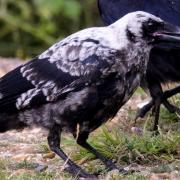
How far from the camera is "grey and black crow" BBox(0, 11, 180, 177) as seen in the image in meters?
4.79

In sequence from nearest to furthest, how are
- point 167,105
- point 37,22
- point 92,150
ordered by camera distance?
point 92,150, point 167,105, point 37,22

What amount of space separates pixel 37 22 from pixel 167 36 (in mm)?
6751

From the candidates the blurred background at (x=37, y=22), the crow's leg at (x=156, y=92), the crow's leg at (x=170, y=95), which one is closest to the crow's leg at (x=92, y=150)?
the crow's leg at (x=156, y=92)

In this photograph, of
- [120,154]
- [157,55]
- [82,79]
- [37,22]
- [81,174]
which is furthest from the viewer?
[37,22]

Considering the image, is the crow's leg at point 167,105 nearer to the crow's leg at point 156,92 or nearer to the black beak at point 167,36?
the crow's leg at point 156,92

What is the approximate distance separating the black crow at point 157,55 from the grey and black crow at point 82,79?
0.76m

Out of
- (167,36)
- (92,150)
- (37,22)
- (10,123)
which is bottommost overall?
(37,22)

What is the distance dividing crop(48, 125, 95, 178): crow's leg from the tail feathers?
19 centimetres

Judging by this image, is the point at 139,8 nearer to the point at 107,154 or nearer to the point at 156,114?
the point at 156,114

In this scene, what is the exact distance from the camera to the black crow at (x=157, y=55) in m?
5.83

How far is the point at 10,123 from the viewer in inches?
198

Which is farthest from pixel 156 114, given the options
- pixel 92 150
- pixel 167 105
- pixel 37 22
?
pixel 37 22

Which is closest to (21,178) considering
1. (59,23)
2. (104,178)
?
(104,178)

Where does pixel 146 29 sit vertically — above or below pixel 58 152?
above
